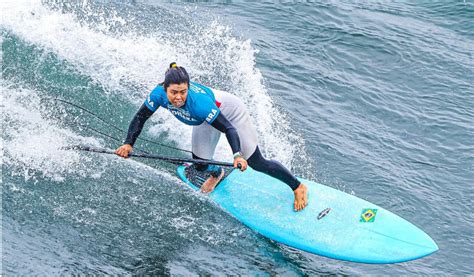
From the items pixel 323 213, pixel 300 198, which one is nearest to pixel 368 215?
pixel 323 213

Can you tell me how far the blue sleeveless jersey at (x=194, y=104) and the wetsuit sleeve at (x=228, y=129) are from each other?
60 mm

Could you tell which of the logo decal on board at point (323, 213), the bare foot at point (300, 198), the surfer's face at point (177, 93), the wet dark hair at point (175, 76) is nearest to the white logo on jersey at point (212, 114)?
the surfer's face at point (177, 93)

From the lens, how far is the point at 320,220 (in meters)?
7.64

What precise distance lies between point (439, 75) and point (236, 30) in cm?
412

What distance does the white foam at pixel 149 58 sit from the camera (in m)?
9.73

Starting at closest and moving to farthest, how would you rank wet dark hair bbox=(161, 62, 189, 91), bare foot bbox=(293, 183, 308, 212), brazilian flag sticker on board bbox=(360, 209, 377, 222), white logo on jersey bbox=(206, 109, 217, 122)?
wet dark hair bbox=(161, 62, 189, 91), white logo on jersey bbox=(206, 109, 217, 122), brazilian flag sticker on board bbox=(360, 209, 377, 222), bare foot bbox=(293, 183, 308, 212)

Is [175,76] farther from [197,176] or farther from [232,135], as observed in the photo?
[197,176]

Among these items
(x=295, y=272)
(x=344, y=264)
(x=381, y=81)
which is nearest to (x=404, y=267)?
(x=344, y=264)

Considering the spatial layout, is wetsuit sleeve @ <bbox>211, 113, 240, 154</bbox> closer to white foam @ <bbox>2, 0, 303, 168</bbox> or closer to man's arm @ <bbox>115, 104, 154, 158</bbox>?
man's arm @ <bbox>115, 104, 154, 158</bbox>

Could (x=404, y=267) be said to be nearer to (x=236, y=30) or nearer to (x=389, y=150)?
(x=389, y=150)

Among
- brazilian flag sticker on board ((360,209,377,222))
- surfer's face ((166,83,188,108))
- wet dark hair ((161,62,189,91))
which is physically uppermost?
wet dark hair ((161,62,189,91))

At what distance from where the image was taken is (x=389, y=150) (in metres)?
9.97

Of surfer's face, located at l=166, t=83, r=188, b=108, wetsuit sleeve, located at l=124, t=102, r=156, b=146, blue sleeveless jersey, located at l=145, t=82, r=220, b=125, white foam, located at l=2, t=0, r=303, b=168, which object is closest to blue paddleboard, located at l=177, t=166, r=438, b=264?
white foam, located at l=2, t=0, r=303, b=168

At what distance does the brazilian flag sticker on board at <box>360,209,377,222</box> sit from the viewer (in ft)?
24.9
